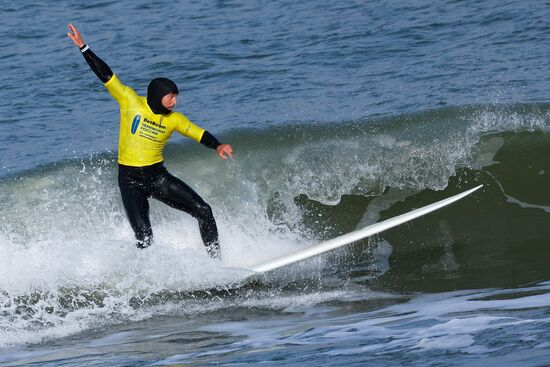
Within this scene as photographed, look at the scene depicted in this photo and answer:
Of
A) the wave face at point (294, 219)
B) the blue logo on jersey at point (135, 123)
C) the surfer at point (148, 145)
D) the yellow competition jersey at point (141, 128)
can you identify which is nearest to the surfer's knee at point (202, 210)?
the surfer at point (148, 145)

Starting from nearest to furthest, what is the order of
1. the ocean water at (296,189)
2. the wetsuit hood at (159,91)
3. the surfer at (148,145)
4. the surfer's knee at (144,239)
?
the ocean water at (296,189)
the wetsuit hood at (159,91)
the surfer at (148,145)
the surfer's knee at (144,239)

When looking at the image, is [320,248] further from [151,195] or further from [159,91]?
[159,91]

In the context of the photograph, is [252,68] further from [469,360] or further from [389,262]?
[469,360]

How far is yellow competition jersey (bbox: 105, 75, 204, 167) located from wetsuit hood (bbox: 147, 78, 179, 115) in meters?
0.07

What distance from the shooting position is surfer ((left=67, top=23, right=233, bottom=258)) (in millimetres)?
8266

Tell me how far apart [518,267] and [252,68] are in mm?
8051

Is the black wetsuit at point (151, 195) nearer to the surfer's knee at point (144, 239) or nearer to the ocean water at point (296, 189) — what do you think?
the surfer's knee at point (144, 239)

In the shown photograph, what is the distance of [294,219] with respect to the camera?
1055 centimetres

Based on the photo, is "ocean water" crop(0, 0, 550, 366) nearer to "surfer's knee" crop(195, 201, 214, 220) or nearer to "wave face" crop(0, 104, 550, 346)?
"wave face" crop(0, 104, 550, 346)

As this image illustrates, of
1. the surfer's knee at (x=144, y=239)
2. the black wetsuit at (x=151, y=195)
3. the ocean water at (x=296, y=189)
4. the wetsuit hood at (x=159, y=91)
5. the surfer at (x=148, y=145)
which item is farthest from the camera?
the surfer's knee at (x=144, y=239)

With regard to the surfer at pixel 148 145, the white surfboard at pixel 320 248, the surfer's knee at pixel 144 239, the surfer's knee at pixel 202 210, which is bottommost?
the white surfboard at pixel 320 248

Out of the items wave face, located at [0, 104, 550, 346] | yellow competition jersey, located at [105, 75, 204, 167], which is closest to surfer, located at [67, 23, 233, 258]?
yellow competition jersey, located at [105, 75, 204, 167]

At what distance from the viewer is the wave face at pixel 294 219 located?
8.59 meters

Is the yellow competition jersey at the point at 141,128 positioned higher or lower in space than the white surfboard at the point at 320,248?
higher
